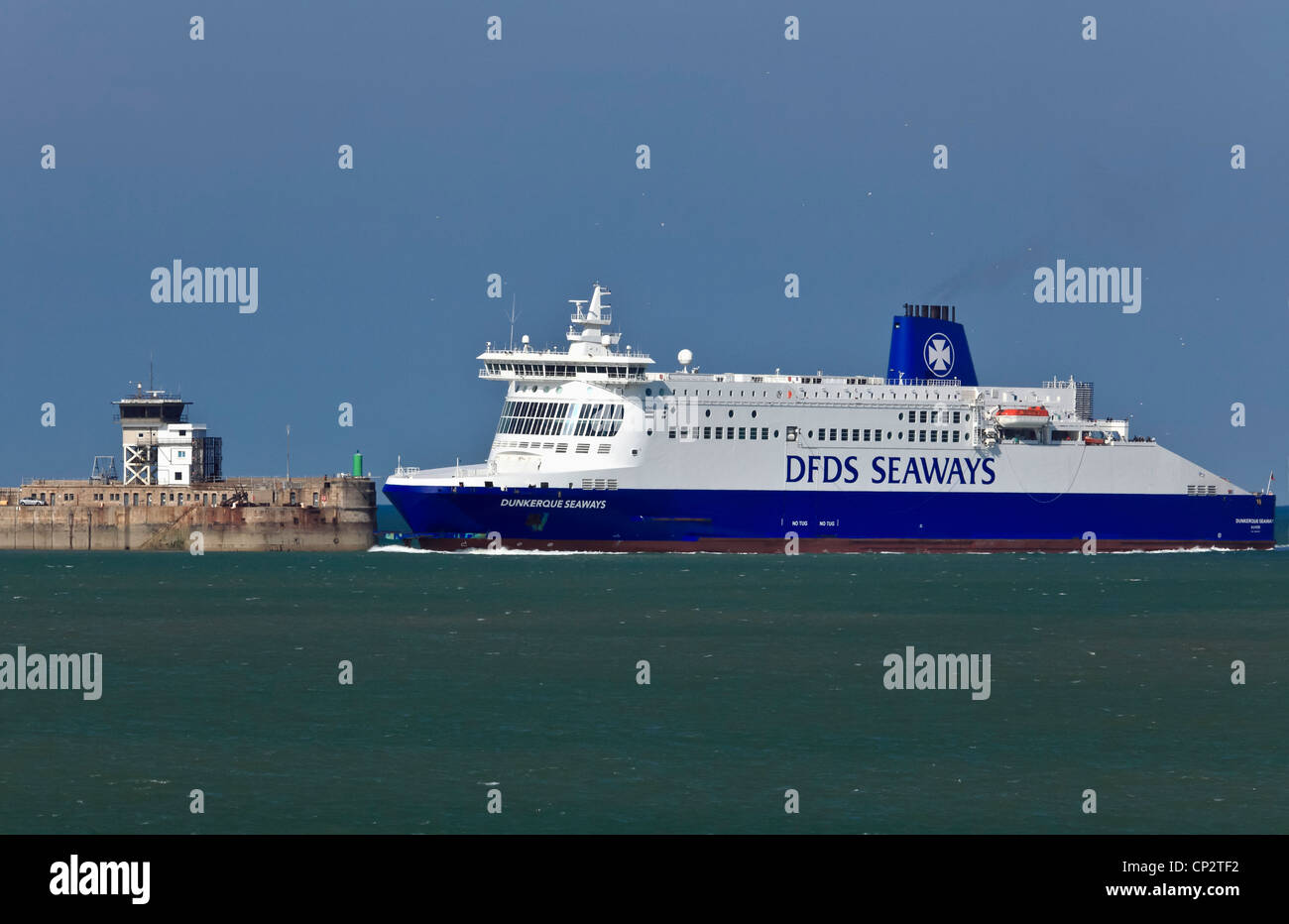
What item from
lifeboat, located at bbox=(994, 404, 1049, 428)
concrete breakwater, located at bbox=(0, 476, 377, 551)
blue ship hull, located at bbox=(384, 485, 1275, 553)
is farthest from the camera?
A: concrete breakwater, located at bbox=(0, 476, 377, 551)

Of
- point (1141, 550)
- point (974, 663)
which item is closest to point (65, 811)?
point (974, 663)

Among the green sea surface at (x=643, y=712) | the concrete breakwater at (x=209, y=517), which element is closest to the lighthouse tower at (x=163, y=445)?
→ the concrete breakwater at (x=209, y=517)

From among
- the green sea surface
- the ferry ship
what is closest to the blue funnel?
the ferry ship

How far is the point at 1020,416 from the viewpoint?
2746 inches

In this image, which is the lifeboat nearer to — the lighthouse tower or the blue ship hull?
the blue ship hull

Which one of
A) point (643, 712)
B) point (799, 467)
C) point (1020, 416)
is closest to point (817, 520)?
point (799, 467)

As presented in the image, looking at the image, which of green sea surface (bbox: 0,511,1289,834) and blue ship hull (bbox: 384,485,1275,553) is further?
blue ship hull (bbox: 384,485,1275,553)

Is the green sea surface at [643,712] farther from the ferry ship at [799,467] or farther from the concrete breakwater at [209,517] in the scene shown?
the concrete breakwater at [209,517]

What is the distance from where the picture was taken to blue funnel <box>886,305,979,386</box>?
233 ft

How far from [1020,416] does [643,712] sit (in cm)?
4151

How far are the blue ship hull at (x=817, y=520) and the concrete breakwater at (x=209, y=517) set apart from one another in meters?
9.39

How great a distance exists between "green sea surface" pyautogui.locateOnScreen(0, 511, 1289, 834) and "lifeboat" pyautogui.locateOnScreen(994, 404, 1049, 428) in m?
13.7
